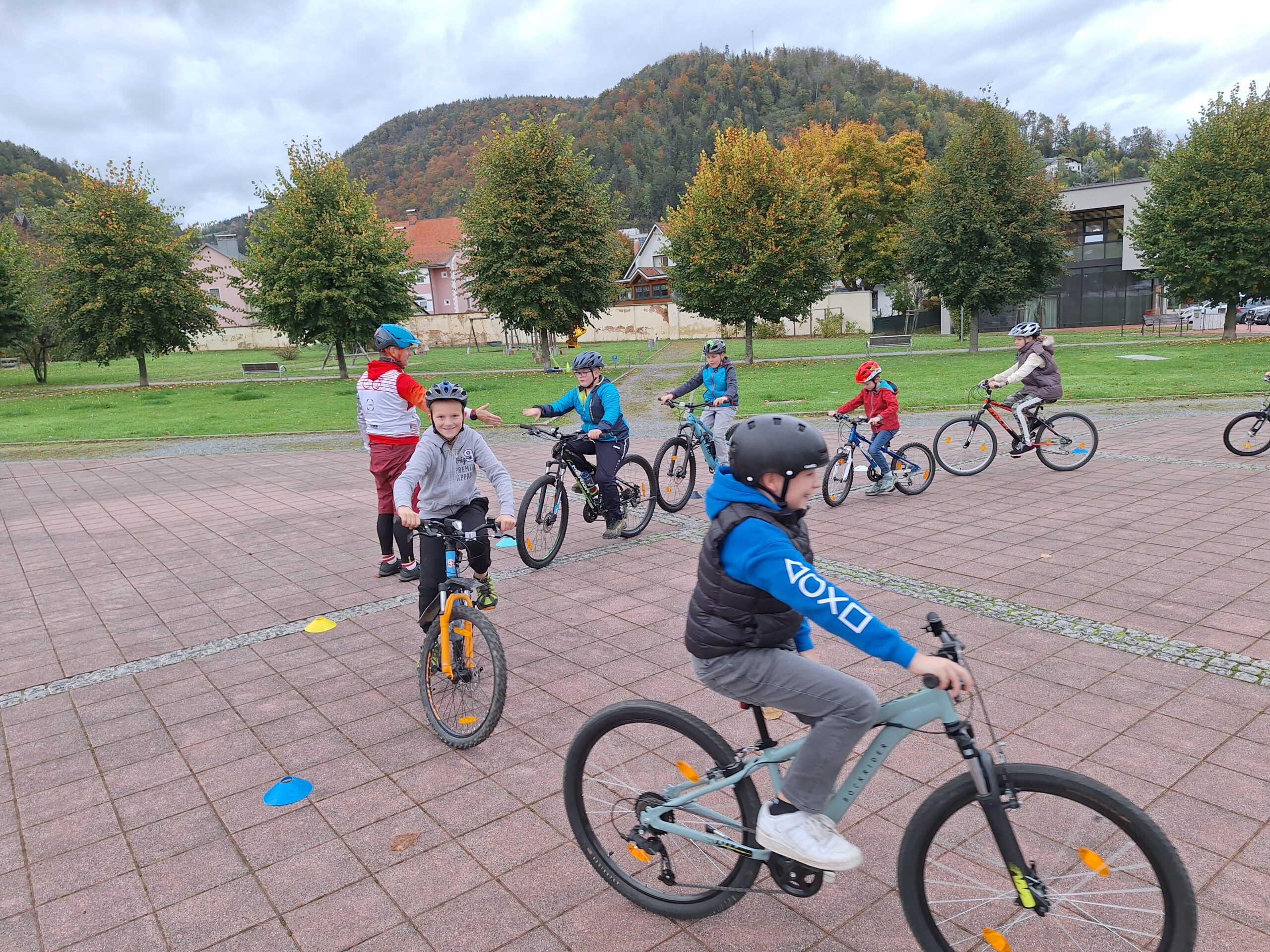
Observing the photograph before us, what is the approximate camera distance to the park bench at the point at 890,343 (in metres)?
36.6

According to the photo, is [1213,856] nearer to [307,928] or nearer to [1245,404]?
[307,928]

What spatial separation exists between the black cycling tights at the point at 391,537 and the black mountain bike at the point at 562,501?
927mm

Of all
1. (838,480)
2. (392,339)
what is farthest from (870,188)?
(392,339)

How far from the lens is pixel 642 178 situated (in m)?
121

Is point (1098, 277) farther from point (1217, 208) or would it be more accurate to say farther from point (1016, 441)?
point (1016, 441)

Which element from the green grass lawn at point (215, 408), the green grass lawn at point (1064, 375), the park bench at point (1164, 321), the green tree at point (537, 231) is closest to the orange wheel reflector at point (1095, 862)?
the green grass lawn at point (1064, 375)

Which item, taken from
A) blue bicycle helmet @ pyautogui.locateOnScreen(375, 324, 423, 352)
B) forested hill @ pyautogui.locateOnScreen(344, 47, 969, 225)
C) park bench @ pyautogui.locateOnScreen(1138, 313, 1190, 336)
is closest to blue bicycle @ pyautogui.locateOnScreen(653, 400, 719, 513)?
blue bicycle helmet @ pyautogui.locateOnScreen(375, 324, 423, 352)

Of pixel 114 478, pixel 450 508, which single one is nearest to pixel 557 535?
pixel 450 508

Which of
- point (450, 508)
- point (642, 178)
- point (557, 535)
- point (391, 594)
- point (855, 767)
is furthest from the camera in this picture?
point (642, 178)

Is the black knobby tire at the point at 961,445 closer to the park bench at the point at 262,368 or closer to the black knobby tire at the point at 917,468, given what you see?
the black knobby tire at the point at 917,468

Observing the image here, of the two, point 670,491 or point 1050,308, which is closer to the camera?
point 670,491

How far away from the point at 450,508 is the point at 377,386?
95.3 inches

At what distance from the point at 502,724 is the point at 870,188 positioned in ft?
188

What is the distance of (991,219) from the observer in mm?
28781
